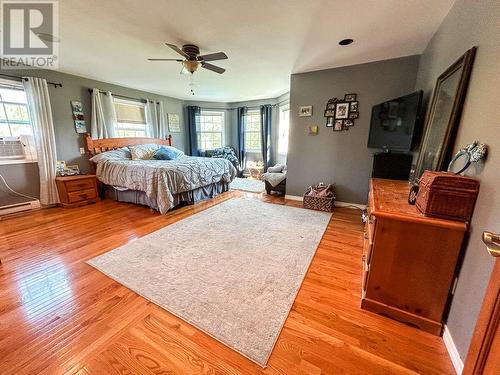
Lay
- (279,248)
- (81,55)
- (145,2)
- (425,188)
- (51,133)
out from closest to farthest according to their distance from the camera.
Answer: (425,188) → (145,2) → (279,248) → (81,55) → (51,133)

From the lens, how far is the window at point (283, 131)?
18.2 ft

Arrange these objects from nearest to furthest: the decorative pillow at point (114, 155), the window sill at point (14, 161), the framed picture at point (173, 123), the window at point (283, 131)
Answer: the window sill at point (14, 161) < the decorative pillow at point (114, 155) < the window at point (283, 131) < the framed picture at point (173, 123)

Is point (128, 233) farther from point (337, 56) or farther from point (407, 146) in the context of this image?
point (337, 56)

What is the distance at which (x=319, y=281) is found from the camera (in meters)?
1.78

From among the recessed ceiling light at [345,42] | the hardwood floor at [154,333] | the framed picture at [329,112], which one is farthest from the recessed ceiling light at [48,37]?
the framed picture at [329,112]

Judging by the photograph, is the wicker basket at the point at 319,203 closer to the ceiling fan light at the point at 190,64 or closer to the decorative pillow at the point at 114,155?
the ceiling fan light at the point at 190,64

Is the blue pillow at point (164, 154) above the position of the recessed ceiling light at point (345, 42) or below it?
below

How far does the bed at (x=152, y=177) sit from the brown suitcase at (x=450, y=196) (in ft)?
10.3

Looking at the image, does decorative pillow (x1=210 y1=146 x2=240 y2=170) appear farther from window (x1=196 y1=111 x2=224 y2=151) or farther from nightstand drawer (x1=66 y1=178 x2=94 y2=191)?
nightstand drawer (x1=66 y1=178 x2=94 y2=191)

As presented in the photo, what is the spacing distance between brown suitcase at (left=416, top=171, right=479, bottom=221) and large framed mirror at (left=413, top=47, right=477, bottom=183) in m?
0.49

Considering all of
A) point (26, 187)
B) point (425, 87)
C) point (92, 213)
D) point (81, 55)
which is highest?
point (81, 55)

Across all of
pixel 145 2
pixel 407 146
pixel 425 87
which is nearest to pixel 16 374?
pixel 145 2

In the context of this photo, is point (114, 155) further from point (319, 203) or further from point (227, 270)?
point (319, 203)

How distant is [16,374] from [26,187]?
354cm
